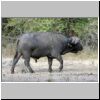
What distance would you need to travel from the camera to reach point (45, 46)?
40.9 feet

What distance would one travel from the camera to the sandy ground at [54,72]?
37.1ft

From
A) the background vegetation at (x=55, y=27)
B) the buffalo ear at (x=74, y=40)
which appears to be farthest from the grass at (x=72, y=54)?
the buffalo ear at (x=74, y=40)

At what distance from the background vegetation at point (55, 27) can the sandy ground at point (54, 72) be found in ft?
1.43

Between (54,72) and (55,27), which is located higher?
(55,27)

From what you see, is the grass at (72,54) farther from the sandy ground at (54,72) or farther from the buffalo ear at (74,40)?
the buffalo ear at (74,40)

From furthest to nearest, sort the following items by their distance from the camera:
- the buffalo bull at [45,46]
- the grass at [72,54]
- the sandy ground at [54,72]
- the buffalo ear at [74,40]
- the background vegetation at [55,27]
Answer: the buffalo ear at [74,40]
the buffalo bull at [45,46]
the grass at [72,54]
the background vegetation at [55,27]
the sandy ground at [54,72]

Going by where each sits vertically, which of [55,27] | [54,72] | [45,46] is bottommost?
[54,72]

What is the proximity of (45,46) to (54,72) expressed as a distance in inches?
26.9

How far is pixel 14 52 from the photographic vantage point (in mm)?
12445

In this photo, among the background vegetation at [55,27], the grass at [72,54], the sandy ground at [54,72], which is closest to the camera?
the sandy ground at [54,72]

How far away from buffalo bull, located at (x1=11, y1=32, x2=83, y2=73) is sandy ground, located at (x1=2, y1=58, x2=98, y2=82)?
0.58 ft

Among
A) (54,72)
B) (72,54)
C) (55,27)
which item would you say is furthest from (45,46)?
(72,54)

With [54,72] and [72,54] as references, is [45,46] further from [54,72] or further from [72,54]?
[72,54]

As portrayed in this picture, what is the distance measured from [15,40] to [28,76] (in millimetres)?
1178
